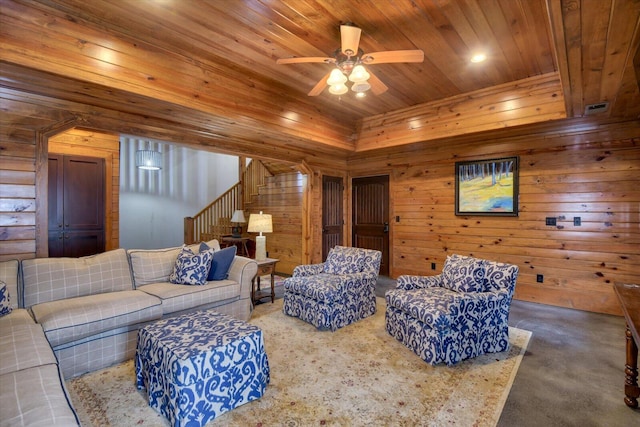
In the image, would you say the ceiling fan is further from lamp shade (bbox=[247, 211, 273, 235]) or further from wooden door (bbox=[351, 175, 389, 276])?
wooden door (bbox=[351, 175, 389, 276])

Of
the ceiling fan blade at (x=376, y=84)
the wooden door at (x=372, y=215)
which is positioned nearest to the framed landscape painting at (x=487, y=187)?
the wooden door at (x=372, y=215)

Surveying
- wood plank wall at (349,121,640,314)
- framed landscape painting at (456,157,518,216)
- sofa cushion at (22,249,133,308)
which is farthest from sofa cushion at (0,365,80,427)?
framed landscape painting at (456,157,518,216)

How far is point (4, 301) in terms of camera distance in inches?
89.1

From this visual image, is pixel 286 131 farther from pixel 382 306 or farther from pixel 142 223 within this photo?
pixel 142 223

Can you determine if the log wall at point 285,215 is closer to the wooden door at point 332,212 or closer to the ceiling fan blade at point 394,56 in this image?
the wooden door at point 332,212

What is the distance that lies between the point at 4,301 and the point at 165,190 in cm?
561

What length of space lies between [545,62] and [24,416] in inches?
181

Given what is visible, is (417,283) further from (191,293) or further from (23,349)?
(23,349)

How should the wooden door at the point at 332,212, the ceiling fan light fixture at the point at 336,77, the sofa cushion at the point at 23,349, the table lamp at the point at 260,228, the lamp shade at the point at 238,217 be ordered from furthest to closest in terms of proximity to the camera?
the lamp shade at the point at 238,217, the wooden door at the point at 332,212, the table lamp at the point at 260,228, the ceiling fan light fixture at the point at 336,77, the sofa cushion at the point at 23,349

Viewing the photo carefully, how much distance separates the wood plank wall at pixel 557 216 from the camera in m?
3.64

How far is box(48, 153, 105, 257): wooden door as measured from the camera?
4.05 m

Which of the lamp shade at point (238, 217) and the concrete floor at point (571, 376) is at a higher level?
the lamp shade at point (238, 217)

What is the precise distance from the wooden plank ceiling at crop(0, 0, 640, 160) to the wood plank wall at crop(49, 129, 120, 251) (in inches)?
51.4

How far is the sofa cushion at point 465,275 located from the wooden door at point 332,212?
9.98 ft
